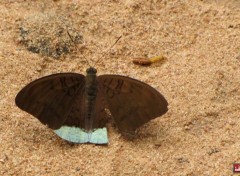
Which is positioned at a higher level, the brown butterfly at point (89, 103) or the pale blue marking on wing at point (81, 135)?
the brown butterfly at point (89, 103)

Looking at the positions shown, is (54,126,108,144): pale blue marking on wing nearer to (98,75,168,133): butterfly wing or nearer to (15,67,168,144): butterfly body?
(15,67,168,144): butterfly body

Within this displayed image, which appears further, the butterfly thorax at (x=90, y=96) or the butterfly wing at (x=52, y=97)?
the butterfly thorax at (x=90, y=96)

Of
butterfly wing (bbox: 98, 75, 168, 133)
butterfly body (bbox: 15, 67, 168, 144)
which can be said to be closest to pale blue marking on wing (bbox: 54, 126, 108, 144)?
butterfly body (bbox: 15, 67, 168, 144)

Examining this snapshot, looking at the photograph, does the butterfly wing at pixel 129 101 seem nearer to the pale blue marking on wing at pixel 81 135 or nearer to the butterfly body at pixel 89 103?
the butterfly body at pixel 89 103

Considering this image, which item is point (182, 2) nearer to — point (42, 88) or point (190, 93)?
point (190, 93)

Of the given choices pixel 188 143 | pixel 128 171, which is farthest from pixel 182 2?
pixel 128 171

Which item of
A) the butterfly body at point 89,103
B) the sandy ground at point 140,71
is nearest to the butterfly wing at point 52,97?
the butterfly body at point 89,103
